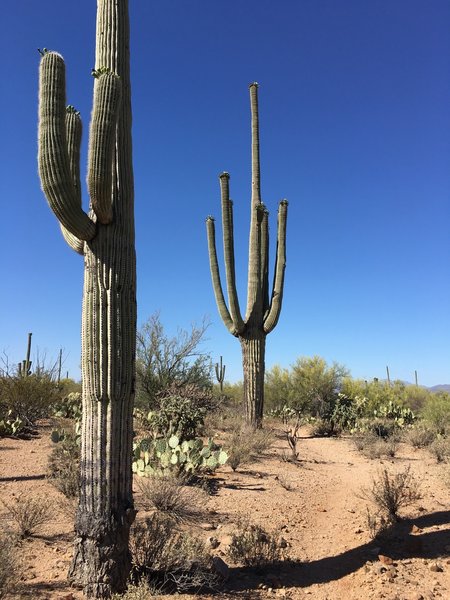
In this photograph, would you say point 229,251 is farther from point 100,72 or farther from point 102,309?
point 102,309

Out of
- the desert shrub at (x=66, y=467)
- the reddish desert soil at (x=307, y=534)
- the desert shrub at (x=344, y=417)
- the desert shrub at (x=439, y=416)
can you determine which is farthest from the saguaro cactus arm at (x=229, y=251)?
the desert shrub at (x=439, y=416)

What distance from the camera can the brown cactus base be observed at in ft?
12.8

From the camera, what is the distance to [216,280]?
12.6 metres

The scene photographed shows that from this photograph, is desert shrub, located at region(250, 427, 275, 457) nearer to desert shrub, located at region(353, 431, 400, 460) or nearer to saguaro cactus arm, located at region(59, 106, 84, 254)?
desert shrub, located at region(353, 431, 400, 460)

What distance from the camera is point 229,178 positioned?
12.5 m

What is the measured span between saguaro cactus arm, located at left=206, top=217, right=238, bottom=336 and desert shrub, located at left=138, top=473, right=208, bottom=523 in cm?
616

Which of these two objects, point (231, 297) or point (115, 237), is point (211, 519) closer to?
point (115, 237)

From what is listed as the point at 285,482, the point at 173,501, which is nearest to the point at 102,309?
the point at 173,501

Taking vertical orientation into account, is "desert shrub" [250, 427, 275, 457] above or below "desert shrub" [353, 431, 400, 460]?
above

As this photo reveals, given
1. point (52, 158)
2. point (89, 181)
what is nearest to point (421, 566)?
point (89, 181)

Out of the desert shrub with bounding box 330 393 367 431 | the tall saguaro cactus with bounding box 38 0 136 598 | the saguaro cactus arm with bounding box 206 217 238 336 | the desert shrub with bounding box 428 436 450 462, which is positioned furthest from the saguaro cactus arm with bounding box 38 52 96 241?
the desert shrub with bounding box 330 393 367 431

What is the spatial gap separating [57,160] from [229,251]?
26.6ft

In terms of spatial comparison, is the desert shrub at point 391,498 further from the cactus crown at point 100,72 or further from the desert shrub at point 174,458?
the cactus crown at point 100,72

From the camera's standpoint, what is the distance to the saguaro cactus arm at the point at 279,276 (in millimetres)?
12391
